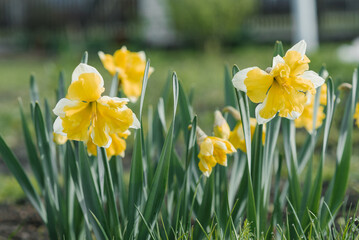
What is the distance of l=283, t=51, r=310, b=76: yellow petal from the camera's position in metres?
1.18

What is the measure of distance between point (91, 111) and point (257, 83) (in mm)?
394

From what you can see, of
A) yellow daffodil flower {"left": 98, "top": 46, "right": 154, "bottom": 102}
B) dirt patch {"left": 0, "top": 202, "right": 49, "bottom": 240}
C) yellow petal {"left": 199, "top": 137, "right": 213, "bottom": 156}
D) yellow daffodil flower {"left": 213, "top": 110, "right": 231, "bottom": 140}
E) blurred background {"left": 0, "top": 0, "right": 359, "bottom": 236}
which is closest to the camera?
yellow petal {"left": 199, "top": 137, "right": 213, "bottom": 156}

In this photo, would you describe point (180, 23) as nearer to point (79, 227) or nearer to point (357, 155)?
point (357, 155)

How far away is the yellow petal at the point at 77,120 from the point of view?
3.83ft

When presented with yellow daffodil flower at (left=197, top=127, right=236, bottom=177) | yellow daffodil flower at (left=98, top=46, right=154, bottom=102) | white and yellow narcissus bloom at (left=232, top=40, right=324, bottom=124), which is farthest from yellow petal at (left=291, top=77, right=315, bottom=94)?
yellow daffodil flower at (left=98, top=46, right=154, bottom=102)

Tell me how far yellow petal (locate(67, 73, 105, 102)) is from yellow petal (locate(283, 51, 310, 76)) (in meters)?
0.44

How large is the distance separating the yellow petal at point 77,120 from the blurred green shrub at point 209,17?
979 cm

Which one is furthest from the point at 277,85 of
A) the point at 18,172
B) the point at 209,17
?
the point at 209,17

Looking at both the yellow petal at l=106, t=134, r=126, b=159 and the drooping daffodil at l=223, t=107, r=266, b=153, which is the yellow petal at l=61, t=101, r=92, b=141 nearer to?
the yellow petal at l=106, t=134, r=126, b=159

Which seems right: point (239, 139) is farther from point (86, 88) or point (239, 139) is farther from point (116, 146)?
point (86, 88)

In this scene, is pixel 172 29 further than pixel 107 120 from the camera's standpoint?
Yes

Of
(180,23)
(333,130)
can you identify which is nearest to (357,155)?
(333,130)

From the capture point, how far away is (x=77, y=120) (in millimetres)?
1171

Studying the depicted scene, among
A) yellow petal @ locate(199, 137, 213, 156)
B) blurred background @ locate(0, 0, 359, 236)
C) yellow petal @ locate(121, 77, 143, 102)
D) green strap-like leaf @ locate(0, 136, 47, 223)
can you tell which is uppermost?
yellow petal @ locate(121, 77, 143, 102)
